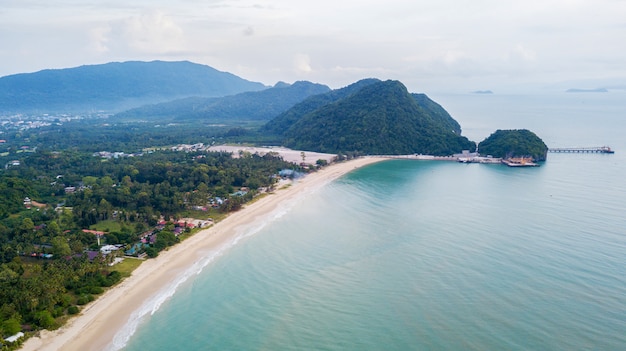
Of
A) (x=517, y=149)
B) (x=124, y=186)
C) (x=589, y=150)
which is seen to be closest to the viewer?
(x=124, y=186)

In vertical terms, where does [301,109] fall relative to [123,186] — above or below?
above

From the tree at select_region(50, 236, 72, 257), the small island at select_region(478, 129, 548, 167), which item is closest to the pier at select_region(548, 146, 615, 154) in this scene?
the small island at select_region(478, 129, 548, 167)

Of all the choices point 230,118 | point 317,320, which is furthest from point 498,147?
point 230,118

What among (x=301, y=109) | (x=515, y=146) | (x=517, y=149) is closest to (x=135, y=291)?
(x=517, y=149)

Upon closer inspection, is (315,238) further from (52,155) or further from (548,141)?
(548,141)

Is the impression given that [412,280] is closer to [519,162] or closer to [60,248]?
[60,248]

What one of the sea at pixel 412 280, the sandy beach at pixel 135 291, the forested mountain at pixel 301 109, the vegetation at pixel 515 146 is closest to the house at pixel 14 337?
the sandy beach at pixel 135 291
